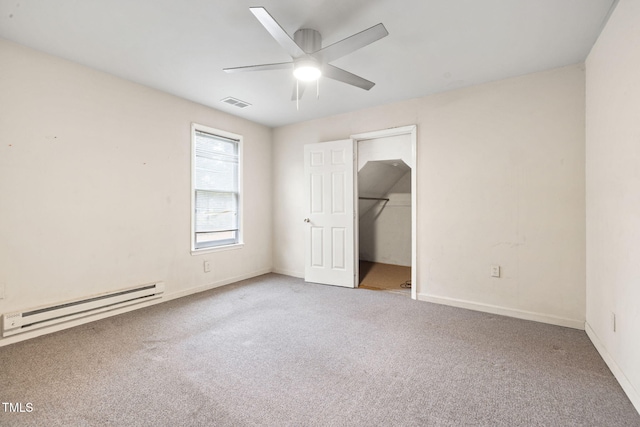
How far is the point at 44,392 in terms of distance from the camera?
5.80 feet

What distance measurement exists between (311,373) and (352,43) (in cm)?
224

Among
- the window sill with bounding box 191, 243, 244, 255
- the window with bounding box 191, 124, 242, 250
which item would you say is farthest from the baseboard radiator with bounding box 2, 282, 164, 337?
the window with bounding box 191, 124, 242, 250

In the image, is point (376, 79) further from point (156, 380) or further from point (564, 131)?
point (156, 380)

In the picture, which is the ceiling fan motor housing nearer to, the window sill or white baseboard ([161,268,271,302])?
the window sill

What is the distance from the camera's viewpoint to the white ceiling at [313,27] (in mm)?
1995

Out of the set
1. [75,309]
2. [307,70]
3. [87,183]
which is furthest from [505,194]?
[75,309]

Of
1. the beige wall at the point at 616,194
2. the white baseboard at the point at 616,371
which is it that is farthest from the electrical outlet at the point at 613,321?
the white baseboard at the point at 616,371

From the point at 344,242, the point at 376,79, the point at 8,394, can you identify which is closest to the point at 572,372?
the point at 344,242

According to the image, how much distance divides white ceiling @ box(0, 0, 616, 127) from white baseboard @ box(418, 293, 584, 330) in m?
2.43

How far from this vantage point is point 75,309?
2.74 metres

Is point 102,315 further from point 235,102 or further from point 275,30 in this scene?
point 275,30

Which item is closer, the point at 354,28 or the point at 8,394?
the point at 8,394

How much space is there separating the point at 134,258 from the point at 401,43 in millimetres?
3431

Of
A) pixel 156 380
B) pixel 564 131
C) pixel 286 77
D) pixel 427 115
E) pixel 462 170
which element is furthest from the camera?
pixel 427 115
